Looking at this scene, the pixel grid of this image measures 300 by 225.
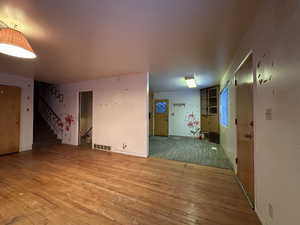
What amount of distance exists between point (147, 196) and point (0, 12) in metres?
3.01

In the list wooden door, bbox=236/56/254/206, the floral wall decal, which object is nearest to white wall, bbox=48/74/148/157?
wooden door, bbox=236/56/254/206

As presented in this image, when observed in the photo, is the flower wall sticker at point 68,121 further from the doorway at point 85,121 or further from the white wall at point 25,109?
the white wall at point 25,109

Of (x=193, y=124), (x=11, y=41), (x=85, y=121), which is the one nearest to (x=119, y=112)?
(x=85, y=121)

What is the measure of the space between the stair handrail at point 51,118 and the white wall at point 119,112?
857 millimetres

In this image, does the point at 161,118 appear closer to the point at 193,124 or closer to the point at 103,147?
the point at 193,124

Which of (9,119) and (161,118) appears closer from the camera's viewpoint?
(9,119)

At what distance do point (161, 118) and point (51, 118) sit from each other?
532 centimetres

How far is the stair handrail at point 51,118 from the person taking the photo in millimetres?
5121

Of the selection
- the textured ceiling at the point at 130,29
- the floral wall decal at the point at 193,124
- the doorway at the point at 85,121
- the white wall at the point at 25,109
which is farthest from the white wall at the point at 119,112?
the floral wall decal at the point at 193,124

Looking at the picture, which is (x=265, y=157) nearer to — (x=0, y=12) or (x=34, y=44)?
(x=0, y=12)

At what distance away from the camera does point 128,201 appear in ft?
5.68

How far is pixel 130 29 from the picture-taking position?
173 centimetres

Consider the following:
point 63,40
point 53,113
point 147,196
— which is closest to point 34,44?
point 63,40

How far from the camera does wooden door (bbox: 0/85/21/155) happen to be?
3604mm
